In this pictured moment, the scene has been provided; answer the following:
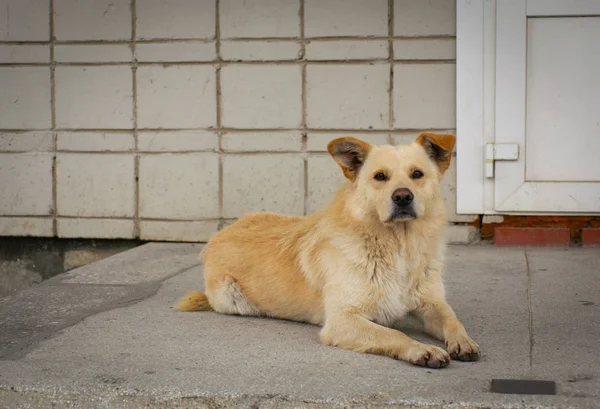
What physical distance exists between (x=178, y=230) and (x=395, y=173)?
3397mm

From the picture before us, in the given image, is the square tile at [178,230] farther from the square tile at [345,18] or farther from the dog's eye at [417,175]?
the dog's eye at [417,175]

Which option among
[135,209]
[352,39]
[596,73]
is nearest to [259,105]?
[352,39]

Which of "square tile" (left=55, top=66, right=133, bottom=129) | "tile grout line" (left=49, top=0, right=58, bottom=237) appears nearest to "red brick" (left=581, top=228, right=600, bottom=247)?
"square tile" (left=55, top=66, right=133, bottom=129)

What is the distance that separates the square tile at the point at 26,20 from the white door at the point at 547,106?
3.54m

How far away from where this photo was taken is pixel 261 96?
6730mm

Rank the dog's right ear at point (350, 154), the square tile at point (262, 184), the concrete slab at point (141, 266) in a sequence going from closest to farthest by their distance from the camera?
the dog's right ear at point (350, 154) → the concrete slab at point (141, 266) → the square tile at point (262, 184)

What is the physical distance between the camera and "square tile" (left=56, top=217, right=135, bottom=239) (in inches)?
274

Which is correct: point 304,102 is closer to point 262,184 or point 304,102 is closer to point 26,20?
point 262,184

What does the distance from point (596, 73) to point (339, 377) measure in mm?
3908

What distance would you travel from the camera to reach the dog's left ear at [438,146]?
3949 mm

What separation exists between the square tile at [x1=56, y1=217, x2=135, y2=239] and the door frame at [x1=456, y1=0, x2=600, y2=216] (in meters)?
2.65

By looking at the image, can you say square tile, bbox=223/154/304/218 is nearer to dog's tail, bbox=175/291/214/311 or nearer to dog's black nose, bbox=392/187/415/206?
dog's tail, bbox=175/291/214/311

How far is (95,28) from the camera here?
270 inches

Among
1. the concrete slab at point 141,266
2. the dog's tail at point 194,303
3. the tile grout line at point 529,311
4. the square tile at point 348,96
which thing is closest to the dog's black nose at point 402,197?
the tile grout line at point 529,311
